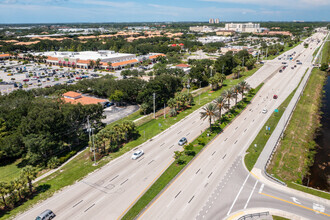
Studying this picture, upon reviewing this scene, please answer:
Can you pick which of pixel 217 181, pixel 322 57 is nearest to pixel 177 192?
pixel 217 181

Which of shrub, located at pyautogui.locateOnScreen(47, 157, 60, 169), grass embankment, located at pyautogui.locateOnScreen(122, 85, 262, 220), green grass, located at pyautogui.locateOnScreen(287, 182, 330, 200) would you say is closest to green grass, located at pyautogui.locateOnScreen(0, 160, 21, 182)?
shrub, located at pyautogui.locateOnScreen(47, 157, 60, 169)

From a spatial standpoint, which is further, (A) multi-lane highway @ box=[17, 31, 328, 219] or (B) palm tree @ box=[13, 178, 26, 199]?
(B) palm tree @ box=[13, 178, 26, 199]

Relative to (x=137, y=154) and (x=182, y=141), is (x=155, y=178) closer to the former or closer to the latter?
Answer: (x=137, y=154)

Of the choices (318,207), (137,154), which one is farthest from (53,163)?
(318,207)

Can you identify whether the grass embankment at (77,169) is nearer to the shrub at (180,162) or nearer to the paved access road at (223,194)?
the shrub at (180,162)

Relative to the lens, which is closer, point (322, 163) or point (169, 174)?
point (169, 174)

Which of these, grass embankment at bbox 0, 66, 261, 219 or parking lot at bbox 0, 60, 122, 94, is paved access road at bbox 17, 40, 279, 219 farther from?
parking lot at bbox 0, 60, 122, 94
